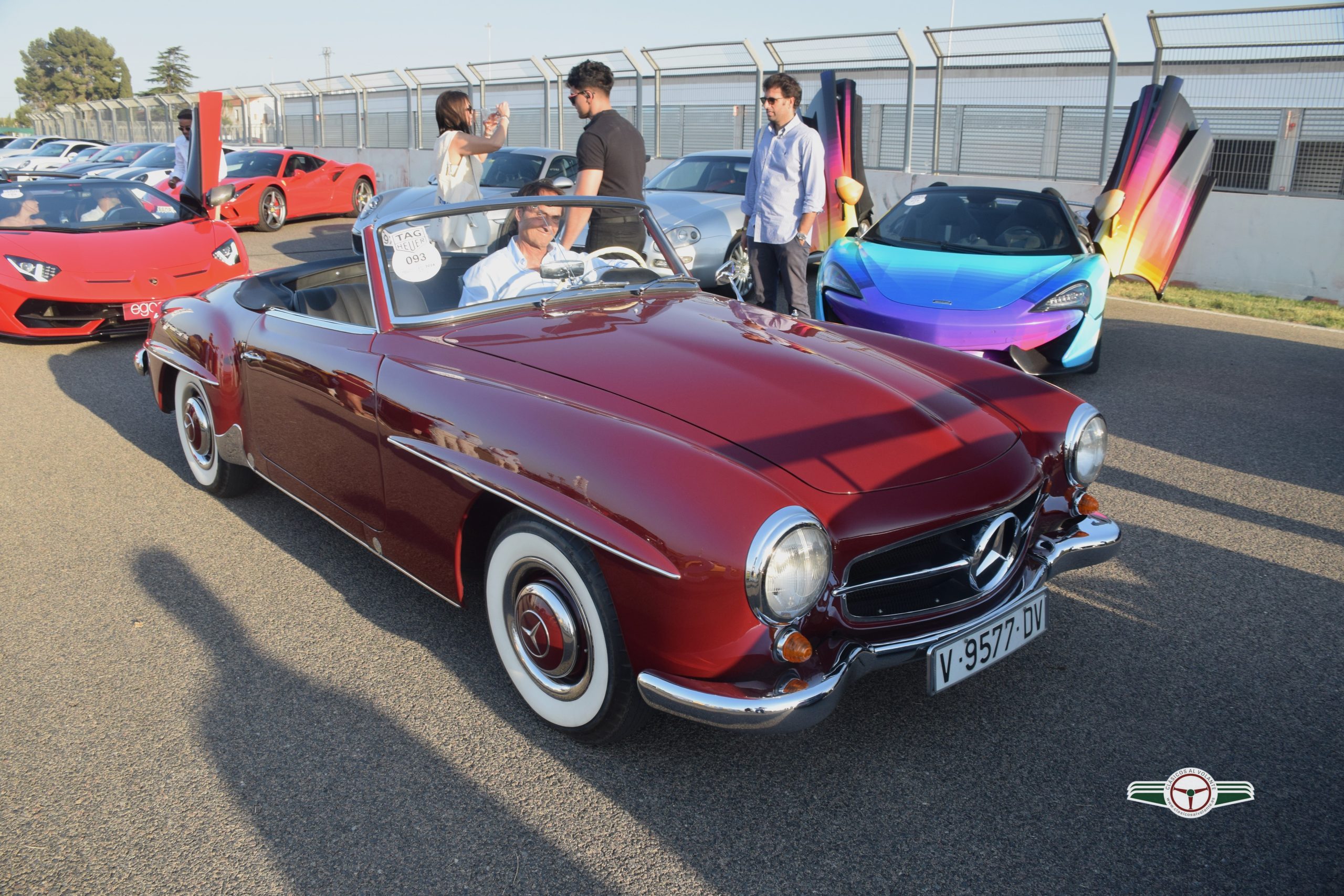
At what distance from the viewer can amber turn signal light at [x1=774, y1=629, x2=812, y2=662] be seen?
2.20 meters

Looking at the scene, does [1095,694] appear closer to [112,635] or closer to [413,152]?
[112,635]

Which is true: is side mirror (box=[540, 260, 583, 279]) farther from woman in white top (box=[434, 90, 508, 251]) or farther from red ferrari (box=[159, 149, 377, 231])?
red ferrari (box=[159, 149, 377, 231])

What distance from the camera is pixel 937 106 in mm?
12727

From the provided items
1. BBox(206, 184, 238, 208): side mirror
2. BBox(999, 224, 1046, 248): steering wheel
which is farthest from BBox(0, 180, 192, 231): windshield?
BBox(999, 224, 1046, 248): steering wheel

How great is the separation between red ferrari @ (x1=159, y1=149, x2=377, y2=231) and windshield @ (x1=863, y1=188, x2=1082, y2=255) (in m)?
10.6

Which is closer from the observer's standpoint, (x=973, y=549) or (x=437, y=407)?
(x=973, y=549)

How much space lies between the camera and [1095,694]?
111 inches

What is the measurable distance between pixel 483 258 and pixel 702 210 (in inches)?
225

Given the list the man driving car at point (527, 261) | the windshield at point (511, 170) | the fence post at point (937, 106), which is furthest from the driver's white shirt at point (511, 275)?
the fence post at point (937, 106)

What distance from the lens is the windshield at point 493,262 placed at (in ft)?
10.8

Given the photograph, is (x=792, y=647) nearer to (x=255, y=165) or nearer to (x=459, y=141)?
(x=459, y=141)

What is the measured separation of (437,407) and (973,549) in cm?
153

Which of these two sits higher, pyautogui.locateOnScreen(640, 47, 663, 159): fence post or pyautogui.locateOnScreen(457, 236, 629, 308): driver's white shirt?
pyautogui.locateOnScreen(640, 47, 663, 159): fence post

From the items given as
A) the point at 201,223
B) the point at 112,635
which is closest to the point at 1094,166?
the point at 201,223
